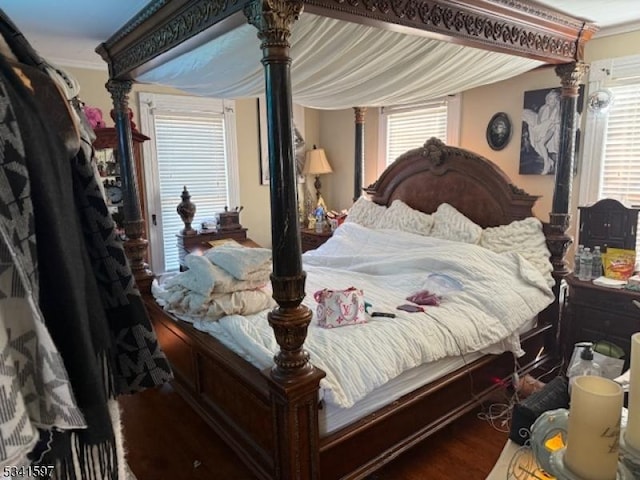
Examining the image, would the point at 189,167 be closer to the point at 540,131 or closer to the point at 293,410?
the point at 540,131

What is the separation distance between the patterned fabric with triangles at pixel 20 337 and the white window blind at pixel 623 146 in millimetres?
3542

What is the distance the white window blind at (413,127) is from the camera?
160 inches

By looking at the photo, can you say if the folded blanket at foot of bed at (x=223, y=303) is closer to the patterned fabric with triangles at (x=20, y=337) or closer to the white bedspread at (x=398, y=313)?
the white bedspread at (x=398, y=313)

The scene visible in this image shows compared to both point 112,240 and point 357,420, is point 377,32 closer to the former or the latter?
point 112,240

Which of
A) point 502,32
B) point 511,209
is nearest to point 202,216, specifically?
point 511,209

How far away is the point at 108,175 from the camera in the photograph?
3949 millimetres

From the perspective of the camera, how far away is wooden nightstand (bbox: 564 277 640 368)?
2.56 m

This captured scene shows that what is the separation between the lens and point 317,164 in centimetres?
520

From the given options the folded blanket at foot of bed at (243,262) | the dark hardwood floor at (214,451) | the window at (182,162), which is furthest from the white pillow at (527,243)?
the window at (182,162)

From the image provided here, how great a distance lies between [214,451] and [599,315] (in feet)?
8.20

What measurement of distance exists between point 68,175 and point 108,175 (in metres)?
3.73

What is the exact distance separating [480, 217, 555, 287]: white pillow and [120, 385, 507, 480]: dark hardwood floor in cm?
114

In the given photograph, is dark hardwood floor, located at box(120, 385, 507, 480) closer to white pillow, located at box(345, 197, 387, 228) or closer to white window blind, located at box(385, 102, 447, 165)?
white pillow, located at box(345, 197, 387, 228)

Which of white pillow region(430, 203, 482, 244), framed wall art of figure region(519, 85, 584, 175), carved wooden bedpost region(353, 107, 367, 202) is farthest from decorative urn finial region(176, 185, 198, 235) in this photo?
framed wall art of figure region(519, 85, 584, 175)
